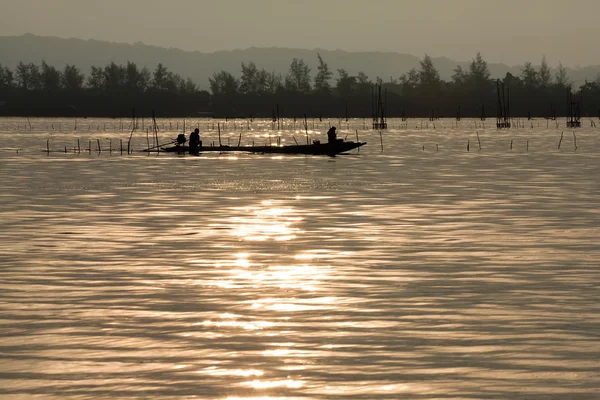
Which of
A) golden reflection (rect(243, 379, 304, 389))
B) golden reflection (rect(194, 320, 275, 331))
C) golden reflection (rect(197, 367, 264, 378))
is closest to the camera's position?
golden reflection (rect(243, 379, 304, 389))

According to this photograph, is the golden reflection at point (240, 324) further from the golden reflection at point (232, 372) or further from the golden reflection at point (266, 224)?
the golden reflection at point (266, 224)

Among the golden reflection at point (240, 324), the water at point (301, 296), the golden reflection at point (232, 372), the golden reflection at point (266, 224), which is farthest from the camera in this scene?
the golden reflection at point (266, 224)

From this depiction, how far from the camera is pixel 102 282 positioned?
17.7 meters

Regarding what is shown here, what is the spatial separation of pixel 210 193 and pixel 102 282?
21.4 metres

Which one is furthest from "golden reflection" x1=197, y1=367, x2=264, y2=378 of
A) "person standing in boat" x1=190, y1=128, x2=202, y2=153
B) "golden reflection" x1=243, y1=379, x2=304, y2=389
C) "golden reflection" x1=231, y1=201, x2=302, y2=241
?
"person standing in boat" x1=190, y1=128, x2=202, y2=153

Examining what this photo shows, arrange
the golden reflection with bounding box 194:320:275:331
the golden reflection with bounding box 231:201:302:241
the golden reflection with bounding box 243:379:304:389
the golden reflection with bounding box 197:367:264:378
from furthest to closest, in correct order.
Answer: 1. the golden reflection with bounding box 231:201:302:241
2. the golden reflection with bounding box 194:320:275:331
3. the golden reflection with bounding box 197:367:264:378
4. the golden reflection with bounding box 243:379:304:389

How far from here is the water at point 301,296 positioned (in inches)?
436

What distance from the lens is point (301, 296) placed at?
16.1 meters

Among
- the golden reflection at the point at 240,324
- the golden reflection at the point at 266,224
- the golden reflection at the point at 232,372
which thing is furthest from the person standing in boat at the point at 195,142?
the golden reflection at the point at 232,372

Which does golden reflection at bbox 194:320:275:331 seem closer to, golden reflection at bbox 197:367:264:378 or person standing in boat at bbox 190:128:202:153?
golden reflection at bbox 197:367:264:378

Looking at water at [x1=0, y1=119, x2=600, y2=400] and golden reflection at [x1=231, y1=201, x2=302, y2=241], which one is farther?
golden reflection at [x1=231, y1=201, x2=302, y2=241]

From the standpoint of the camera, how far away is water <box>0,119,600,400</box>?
11.1 m

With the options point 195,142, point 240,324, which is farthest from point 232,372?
point 195,142

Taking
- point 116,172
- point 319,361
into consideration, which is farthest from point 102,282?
point 116,172
